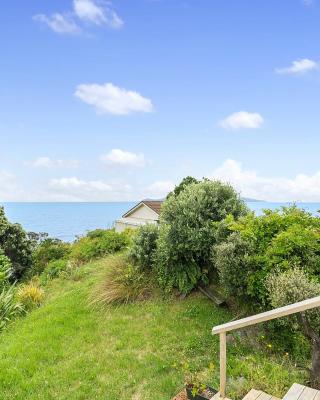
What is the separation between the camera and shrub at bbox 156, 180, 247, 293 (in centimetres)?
679

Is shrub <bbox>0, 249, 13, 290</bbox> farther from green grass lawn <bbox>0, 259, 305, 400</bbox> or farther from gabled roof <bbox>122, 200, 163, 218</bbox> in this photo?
gabled roof <bbox>122, 200, 163, 218</bbox>

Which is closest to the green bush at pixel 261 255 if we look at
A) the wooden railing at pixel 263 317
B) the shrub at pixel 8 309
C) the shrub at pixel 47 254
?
the wooden railing at pixel 263 317

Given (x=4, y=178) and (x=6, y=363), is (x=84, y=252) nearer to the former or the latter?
(x=6, y=363)

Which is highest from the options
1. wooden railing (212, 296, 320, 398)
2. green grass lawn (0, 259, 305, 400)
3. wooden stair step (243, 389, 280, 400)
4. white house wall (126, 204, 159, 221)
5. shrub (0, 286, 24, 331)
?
white house wall (126, 204, 159, 221)

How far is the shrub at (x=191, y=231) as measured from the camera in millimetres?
6793

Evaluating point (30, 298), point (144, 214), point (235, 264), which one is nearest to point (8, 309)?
point (30, 298)

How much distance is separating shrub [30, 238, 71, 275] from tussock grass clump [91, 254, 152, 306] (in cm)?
729

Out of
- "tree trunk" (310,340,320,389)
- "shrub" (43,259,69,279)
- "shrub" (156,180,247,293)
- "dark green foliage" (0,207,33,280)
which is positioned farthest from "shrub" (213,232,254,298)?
"dark green foliage" (0,207,33,280)

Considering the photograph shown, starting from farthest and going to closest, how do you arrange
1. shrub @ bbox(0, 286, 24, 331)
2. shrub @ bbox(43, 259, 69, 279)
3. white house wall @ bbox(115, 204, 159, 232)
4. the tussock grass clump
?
white house wall @ bbox(115, 204, 159, 232) < shrub @ bbox(43, 259, 69, 279) < shrub @ bbox(0, 286, 24, 331) < the tussock grass clump

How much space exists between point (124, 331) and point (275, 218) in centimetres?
355

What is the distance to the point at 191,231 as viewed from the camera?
675 cm

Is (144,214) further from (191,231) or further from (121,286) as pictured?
(191,231)

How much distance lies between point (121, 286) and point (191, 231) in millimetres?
2163

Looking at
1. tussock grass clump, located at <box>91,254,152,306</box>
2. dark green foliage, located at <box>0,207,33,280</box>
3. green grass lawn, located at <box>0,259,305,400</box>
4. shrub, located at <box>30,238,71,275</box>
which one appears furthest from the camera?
shrub, located at <box>30,238,71,275</box>
